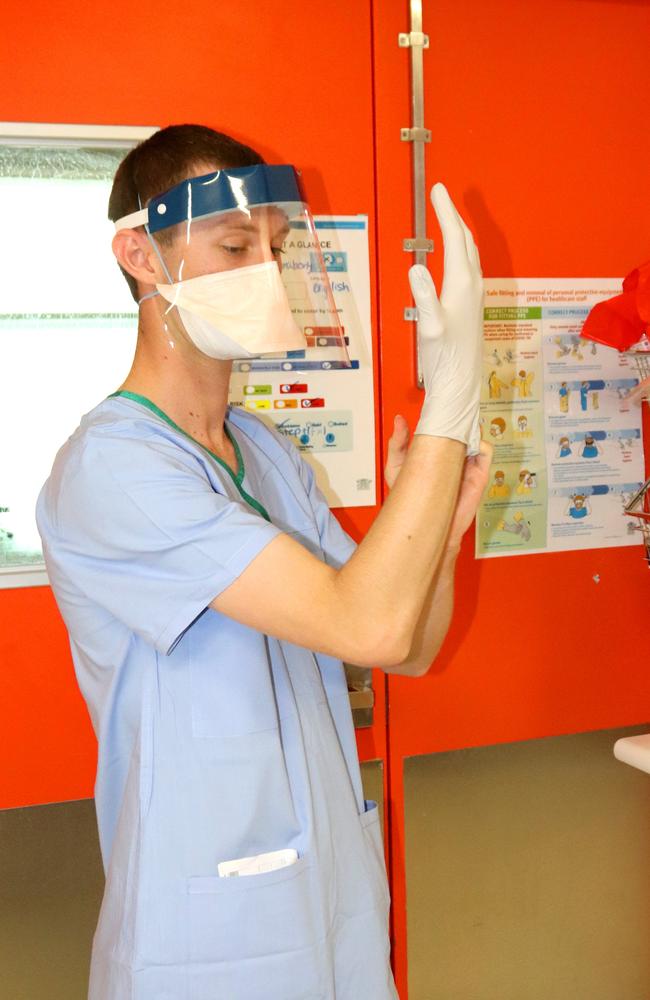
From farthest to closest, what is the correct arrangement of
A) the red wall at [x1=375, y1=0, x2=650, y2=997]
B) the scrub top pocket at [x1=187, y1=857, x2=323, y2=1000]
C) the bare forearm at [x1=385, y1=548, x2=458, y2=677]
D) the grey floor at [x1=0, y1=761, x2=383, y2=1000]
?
the red wall at [x1=375, y1=0, x2=650, y2=997], the grey floor at [x1=0, y1=761, x2=383, y2=1000], the bare forearm at [x1=385, y1=548, x2=458, y2=677], the scrub top pocket at [x1=187, y1=857, x2=323, y2=1000]

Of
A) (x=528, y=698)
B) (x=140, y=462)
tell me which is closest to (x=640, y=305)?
(x=528, y=698)

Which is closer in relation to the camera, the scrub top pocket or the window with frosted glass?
the scrub top pocket

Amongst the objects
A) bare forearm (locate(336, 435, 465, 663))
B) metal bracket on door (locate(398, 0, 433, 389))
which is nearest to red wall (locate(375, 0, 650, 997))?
metal bracket on door (locate(398, 0, 433, 389))

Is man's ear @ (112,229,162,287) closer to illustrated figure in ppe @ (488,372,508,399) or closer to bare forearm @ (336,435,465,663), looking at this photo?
bare forearm @ (336,435,465,663)

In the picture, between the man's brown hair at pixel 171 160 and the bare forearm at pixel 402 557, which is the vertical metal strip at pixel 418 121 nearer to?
the man's brown hair at pixel 171 160

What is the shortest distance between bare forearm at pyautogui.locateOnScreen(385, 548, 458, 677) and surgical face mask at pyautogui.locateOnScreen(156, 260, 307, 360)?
0.40 metres

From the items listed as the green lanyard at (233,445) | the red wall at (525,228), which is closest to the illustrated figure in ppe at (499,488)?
the red wall at (525,228)

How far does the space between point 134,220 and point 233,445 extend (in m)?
0.32

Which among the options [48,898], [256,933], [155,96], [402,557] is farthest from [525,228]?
[48,898]

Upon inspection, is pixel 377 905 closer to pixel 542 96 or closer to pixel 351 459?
pixel 351 459

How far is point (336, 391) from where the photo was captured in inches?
70.3

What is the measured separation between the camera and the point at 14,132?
1.56m

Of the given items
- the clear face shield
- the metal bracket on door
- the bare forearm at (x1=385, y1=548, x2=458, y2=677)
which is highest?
the metal bracket on door

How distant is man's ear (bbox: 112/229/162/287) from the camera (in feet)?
3.81
